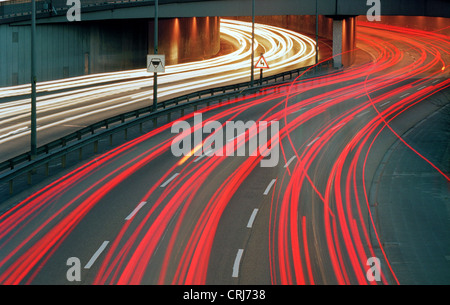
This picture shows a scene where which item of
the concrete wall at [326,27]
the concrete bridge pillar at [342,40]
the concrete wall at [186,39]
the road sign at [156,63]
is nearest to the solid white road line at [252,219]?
the road sign at [156,63]

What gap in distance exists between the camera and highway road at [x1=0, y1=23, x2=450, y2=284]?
656 inches

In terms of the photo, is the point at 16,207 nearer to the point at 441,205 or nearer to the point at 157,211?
the point at 157,211

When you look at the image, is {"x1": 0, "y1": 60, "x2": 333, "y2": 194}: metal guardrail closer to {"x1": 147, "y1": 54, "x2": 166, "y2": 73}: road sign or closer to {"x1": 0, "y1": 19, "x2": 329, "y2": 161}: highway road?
{"x1": 147, "y1": 54, "x2": 166, "y2": 73}: road sign

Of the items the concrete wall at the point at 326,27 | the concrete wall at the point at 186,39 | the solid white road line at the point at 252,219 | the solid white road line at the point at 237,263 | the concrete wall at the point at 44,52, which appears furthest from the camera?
the concrete wall at the point at 326,27

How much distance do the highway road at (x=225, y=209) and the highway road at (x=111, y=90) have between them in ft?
17.1

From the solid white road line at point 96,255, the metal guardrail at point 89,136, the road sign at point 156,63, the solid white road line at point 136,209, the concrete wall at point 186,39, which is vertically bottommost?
the solid white road line at point 96,255

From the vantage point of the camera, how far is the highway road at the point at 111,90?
35.6 meters

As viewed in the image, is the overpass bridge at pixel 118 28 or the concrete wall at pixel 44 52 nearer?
the concrete wall at pixel 44 52

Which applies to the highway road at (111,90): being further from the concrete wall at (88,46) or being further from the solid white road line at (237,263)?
the solid white road line at (237,263)

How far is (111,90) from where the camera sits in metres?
49.8

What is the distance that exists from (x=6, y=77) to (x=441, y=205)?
36.9 meters

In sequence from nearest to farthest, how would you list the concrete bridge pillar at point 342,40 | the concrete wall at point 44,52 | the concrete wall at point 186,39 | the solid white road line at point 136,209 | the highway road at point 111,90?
1. the solid white road line at point 136,209
2. the highway road at point 111,90
3. the concrete wall at point 44,52
4. the concrete bridge pillar at point 342,40
5. the concrete wall at point 186,39

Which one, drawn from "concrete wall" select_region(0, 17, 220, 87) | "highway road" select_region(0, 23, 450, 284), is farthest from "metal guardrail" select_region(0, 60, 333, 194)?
"concrete wall" select_region(0, 17, 220, 87)
